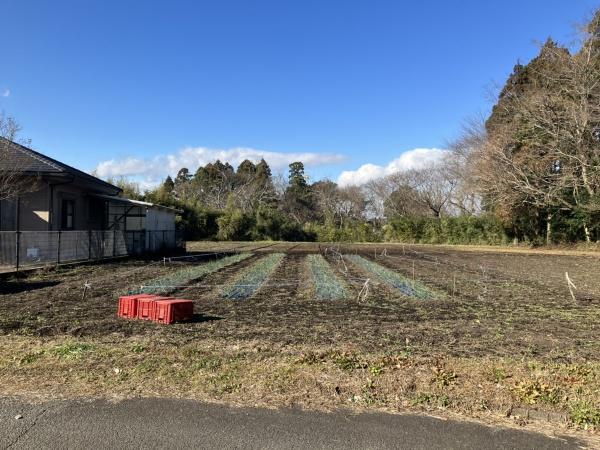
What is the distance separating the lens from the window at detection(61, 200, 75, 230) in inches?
755

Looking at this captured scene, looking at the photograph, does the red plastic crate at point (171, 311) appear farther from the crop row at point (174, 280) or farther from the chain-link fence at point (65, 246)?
the chain-link fence at point (65, 246)

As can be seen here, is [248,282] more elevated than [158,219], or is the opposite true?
[158,219]

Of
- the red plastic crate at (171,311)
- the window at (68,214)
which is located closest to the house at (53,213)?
the window at (68,214)

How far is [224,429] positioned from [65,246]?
1523cm

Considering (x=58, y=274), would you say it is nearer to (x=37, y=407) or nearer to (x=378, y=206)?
(x=37, y=407)

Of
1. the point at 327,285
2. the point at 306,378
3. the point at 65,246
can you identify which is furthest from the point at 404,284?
the point at 65,246

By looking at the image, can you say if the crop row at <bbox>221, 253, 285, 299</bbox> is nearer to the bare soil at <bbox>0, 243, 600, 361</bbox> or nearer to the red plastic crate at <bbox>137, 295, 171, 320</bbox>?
the bare soil at <bbox>0, 243, 600, 361</bbox>

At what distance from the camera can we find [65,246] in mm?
16938

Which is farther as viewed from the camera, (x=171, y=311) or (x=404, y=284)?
(x=404, y=284)

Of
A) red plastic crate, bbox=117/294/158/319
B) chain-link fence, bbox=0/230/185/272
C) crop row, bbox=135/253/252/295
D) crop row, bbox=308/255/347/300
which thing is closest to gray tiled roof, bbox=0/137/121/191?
chain-link fence, bbox=0/230/185/272

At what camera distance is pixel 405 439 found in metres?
3.54

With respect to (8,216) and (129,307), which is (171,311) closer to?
(129,307)

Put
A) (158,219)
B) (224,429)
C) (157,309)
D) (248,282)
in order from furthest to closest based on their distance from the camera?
(158,219) < (248,282) < (157,309) < (224,429)

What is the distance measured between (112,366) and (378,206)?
66968 mm
